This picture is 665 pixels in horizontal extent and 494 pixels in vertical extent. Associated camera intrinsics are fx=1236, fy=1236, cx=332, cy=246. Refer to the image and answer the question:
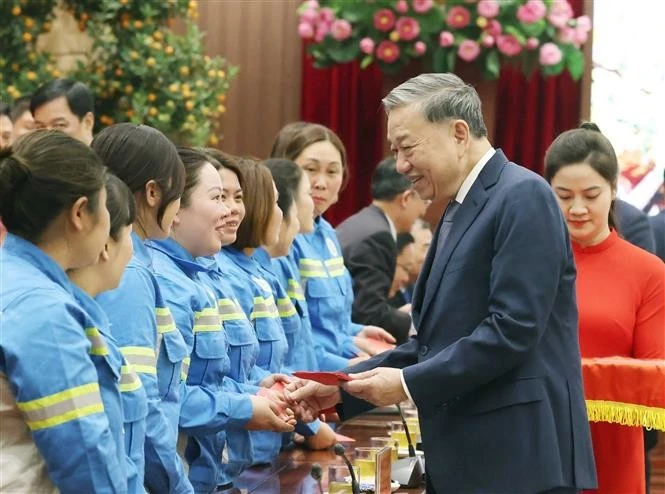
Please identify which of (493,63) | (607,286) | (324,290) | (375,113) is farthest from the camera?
(375,113)

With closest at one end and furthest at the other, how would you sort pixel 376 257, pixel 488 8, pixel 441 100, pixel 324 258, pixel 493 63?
pixel 441 100 < pixel 324 258 < pixel 376 257 < pixel 488 8 < pixel 493 63

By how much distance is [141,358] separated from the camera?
2.25 metres

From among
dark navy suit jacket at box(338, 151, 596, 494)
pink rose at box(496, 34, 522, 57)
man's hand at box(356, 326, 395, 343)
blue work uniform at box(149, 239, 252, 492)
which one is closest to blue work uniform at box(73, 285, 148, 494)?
blue work uniform at box(149, 239, 252, 492)

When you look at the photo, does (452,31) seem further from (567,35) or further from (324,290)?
(324,290)

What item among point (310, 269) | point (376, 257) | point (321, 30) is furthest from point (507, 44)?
point (310, 269)

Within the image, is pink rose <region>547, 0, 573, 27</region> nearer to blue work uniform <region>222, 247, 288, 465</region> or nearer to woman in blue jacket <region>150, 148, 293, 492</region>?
blue work uniform <region>222, 247, 288, 465</region>

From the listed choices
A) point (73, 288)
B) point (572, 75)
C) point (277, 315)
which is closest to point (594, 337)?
point (277, 315)

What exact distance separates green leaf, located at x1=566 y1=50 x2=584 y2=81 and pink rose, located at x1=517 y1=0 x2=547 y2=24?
33cm

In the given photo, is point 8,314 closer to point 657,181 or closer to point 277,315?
point 277,315

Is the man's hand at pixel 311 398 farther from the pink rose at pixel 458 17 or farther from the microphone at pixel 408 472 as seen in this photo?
the pink rose at pixel 458 17

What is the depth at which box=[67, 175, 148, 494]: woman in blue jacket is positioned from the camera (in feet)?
6.49

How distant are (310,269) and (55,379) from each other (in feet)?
7.68

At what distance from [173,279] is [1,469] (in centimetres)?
88

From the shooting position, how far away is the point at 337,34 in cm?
589
